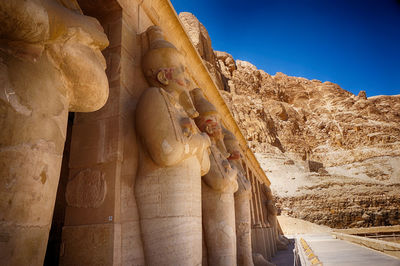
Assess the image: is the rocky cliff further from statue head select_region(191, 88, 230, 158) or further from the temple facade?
the temple facade

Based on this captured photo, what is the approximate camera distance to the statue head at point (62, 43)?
51.5 inches

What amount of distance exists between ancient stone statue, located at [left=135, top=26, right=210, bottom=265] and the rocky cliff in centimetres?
2479

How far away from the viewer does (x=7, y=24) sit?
1283 millimetres

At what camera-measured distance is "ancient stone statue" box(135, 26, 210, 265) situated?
2.13 meters

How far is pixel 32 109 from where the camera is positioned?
137cm

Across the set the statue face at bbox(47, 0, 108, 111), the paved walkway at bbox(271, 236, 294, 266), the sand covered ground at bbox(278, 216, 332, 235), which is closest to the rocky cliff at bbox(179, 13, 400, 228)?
the sand covered ground at bbox(278, 216, 332, 235)

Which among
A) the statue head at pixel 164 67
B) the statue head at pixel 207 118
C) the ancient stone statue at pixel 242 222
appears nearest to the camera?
the statue head at pixel 164 67

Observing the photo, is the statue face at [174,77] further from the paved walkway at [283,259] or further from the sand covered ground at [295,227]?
the sand covered ground at [295,227]

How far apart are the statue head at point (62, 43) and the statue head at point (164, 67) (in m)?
0.92

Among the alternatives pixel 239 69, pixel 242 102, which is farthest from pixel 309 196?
pixel 239 69

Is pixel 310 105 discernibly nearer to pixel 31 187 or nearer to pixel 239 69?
pixel 239 69

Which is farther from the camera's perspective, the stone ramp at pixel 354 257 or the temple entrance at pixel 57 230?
the stone ramp at pixel 354 257

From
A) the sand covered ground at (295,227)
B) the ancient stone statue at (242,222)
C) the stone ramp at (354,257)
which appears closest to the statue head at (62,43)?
the ancient stone statue at (242,222)

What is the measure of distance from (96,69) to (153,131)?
0.67 meters
